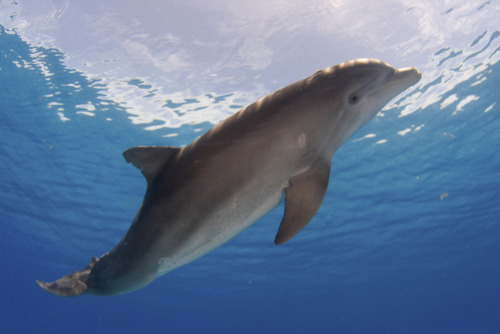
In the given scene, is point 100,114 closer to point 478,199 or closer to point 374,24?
point 374,24

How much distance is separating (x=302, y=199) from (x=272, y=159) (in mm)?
415

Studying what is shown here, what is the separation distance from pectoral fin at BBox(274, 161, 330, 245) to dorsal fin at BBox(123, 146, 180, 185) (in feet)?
4.21

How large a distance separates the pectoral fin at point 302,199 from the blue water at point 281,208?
373 inches

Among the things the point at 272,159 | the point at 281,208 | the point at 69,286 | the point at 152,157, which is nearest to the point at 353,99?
the point at 272,159

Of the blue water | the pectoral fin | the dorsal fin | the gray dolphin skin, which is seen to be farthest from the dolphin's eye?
the blue water

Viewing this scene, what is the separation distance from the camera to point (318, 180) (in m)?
2.89

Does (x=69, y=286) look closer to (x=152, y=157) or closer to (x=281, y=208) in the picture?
(x=152, y=157)

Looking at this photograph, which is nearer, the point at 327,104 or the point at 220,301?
the point at 327,104

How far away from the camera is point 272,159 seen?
2857 mm

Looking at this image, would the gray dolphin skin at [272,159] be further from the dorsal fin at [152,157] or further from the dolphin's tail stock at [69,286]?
the dolphin's tail stock at [69,286]

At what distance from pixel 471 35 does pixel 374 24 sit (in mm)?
3195

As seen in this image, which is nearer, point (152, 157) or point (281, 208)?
point (152, 157)

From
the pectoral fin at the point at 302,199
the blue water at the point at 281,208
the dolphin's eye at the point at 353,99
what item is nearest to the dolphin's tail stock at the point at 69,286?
the pectoral fin at the point at 302,199

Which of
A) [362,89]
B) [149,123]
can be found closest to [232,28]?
[149,123]
